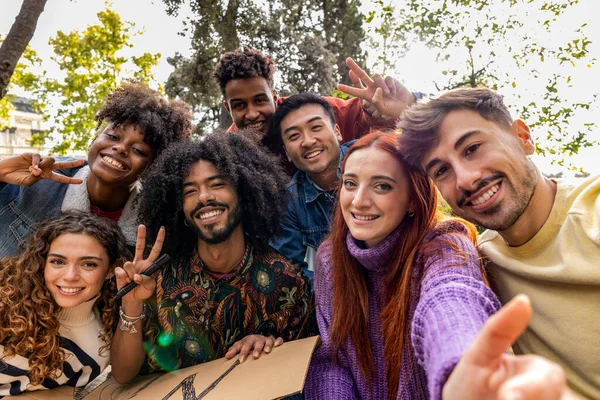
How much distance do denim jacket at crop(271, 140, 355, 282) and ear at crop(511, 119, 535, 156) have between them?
4.73 feet

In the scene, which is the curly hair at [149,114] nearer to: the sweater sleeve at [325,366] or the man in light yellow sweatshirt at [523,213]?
the sweater sleeve at [325,366]

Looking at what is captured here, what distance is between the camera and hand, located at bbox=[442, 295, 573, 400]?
89cm

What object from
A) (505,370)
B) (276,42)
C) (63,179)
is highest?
(276,42)

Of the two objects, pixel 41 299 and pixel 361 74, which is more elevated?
pixel 361 74

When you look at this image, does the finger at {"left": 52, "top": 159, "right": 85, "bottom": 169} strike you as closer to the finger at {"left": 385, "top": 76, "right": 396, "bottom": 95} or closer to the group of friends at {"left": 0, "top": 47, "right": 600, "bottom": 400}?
the group of friends at {"left": 0, "top": 47, "right": 600, "bottom": 400}

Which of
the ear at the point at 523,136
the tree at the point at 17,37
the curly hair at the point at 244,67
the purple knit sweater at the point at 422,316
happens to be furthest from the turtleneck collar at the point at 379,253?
the tree at the point at 17,37

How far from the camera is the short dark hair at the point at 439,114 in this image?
7.19 ft

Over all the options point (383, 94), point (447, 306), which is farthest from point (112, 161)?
point (447, 306)

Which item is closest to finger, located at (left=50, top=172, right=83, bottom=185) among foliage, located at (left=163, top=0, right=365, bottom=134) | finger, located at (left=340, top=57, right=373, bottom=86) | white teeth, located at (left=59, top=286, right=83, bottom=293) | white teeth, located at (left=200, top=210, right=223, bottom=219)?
white teeth, located at (left=59, top=286, right=83, bottom=293)

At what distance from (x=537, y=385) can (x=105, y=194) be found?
3.29 m

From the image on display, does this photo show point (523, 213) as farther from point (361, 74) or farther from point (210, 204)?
point (210, 204)

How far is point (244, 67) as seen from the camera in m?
4.29

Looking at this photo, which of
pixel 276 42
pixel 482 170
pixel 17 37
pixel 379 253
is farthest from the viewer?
pixel 276 42

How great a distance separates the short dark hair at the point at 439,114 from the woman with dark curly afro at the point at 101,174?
7.06ft
